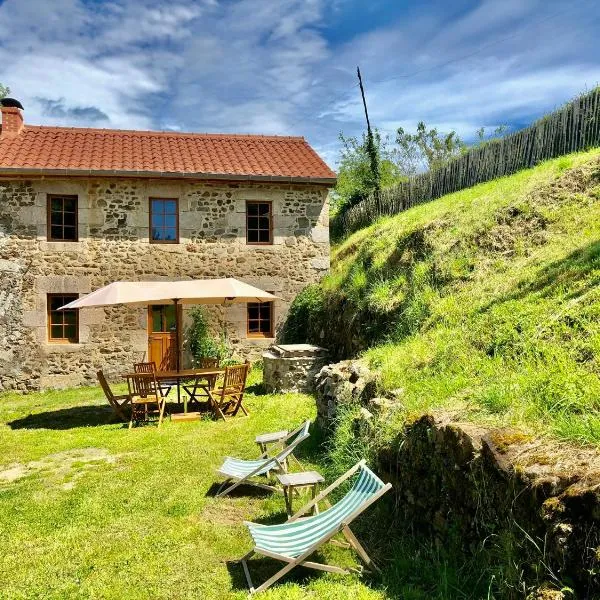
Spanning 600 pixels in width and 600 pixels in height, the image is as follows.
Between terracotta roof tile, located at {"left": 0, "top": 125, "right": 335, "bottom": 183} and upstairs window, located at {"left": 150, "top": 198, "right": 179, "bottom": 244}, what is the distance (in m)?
0.84

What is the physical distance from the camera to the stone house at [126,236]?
12.6m

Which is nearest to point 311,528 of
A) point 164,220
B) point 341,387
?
point 341,387


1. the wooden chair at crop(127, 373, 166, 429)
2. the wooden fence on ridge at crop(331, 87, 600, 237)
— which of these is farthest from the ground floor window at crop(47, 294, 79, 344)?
the wooden fence on ridge at crop(331, 87, 600, 237)

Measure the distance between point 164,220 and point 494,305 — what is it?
9531mm

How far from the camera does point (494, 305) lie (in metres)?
6.09

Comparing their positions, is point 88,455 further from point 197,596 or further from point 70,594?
point 197,596

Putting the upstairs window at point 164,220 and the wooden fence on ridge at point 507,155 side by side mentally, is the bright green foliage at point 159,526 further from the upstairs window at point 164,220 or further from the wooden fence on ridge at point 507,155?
the wooden fence on ridge at point 507,155

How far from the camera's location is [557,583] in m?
2.49

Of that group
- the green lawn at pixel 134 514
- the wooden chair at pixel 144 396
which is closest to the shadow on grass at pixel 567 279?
the green lawn at pixel 134 514

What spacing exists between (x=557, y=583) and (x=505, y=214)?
690cm

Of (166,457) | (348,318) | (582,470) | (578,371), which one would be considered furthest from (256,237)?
(582,470)

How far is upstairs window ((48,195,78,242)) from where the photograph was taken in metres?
12.9

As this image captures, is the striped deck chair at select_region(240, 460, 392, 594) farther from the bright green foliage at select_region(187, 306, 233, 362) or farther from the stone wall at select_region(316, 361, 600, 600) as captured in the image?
the bright green foliage at select_region(187, 306, 233, 362)

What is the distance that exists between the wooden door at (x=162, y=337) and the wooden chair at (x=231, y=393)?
13.6 ft
